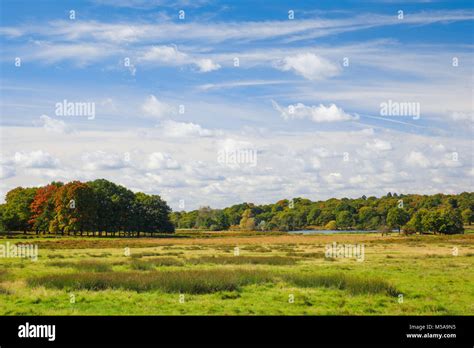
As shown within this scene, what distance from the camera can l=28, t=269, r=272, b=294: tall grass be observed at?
24.4 metres

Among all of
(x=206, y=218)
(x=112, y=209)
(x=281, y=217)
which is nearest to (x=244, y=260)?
(x=112, y=209)

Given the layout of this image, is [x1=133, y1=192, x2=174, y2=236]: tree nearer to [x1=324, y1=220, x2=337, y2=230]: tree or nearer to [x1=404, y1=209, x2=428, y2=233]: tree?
[x1=404, y1=209, x2=428, y2=233]: tree

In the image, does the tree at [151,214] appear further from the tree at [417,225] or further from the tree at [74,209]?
the tree at [417,225]

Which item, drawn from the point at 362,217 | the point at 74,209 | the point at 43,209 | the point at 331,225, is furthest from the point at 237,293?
the point at 331,225

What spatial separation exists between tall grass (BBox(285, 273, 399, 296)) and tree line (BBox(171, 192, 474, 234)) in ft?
287

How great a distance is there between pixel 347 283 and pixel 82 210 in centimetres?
7492

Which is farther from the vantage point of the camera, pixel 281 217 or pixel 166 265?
pixel 281 217

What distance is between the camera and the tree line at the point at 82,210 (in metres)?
91.8

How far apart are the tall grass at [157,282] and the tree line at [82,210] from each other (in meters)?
66.3
